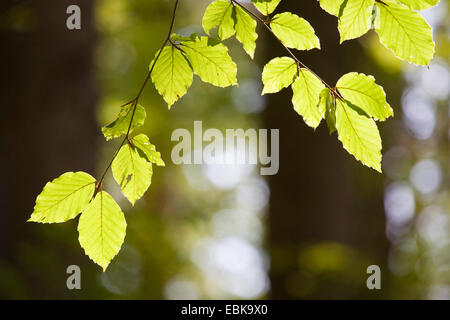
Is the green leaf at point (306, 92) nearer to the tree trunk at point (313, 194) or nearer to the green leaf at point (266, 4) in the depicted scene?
the green leaf at point (266, 4)

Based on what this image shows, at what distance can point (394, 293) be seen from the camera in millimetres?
2818

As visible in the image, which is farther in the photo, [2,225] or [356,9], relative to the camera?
[2,225]

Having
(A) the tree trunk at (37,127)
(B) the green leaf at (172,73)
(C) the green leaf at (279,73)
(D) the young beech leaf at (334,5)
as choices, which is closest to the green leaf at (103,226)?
(B) the green leaf at (172,73)

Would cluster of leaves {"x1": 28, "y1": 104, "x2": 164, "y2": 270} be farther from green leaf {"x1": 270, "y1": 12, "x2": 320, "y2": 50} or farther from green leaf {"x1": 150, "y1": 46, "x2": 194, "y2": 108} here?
green leaf {"x1": 270, "y1": 12, "x2": 320, "y2": 50}

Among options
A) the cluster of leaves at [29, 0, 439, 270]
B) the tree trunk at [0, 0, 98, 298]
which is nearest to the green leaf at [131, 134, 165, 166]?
the cluster of leaves at [29, 0, 439, 270]

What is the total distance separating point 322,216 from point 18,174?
1675 millimetres

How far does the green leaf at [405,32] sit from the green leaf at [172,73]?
289mm

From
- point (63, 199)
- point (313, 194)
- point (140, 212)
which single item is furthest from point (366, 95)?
point (140, 212)

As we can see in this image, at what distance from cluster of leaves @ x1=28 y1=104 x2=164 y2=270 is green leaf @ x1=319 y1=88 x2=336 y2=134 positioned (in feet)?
0.83

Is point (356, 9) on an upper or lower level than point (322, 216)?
upper

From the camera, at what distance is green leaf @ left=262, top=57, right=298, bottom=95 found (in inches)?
26.3

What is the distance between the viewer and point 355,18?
595mm
